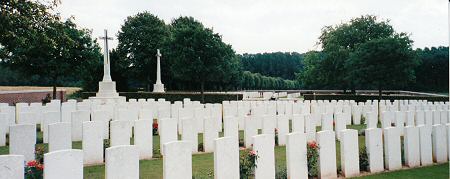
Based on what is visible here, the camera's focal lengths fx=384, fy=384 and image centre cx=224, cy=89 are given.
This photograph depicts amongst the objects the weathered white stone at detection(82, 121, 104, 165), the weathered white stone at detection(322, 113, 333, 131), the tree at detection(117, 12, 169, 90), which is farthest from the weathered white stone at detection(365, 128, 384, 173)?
the tree at detection(117, 12, 169, 90)

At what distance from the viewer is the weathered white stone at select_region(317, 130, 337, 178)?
18.7 feet

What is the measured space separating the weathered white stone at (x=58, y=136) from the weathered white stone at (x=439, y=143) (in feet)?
20.9

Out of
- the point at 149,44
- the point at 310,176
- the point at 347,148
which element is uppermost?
the point at 149,44

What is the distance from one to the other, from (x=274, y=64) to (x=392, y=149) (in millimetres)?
98921

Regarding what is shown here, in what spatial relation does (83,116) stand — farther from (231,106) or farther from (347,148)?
(347,148)

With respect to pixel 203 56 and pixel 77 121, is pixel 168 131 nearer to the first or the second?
pixel 77 121

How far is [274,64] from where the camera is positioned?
4114 inches

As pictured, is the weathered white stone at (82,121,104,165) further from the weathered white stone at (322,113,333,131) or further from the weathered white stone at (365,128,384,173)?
the weathered white stone at (322,113,333,131)

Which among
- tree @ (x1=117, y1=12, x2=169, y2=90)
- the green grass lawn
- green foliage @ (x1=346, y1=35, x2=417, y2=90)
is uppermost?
tree @ (x1=117, y1=12, x2=169, y2=90)

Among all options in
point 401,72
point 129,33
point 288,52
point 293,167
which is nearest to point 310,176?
point 293,167

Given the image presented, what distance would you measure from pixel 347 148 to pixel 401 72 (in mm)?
20452

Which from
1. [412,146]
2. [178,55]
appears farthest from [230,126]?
[178,55]

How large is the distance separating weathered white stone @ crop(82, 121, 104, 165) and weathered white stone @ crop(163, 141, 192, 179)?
2.83 meters

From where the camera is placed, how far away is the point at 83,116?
9.21 m
